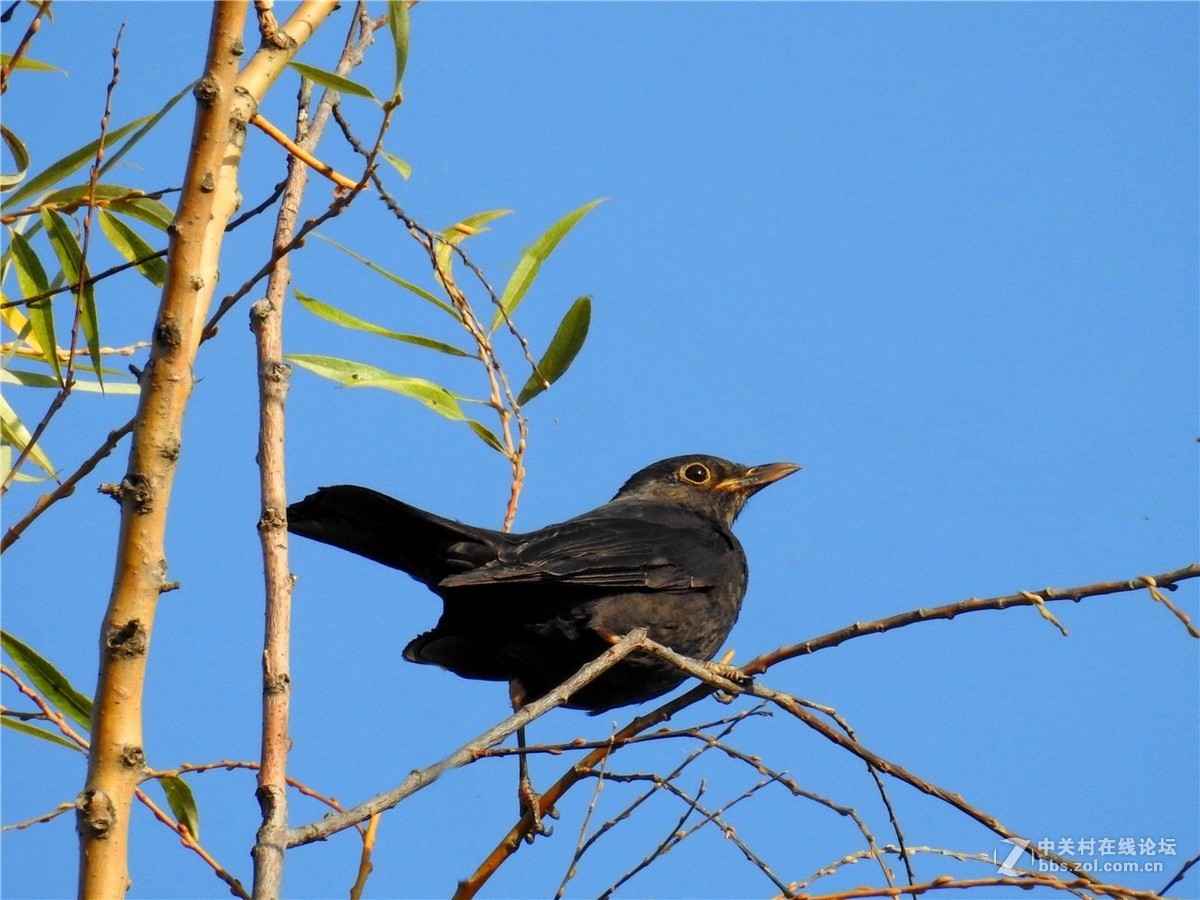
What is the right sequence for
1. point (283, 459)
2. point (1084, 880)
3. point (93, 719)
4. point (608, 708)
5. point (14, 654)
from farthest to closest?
point (608, 708), point (14, 654), point (283, 459), point (1084, 880), point (93, 719)

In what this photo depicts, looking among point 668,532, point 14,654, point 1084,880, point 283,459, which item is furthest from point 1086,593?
point 668,532

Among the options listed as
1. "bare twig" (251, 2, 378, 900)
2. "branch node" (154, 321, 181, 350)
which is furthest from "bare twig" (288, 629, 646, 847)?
"branch node" (154, 321, 181, 350)

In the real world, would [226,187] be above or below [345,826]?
above

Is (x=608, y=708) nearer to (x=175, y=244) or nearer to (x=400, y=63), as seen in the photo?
(x=400, y=63)

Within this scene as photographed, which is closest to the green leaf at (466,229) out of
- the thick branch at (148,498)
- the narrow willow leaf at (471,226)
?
the narrow willow leaf at (471,226)

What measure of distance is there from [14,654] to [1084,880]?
250 cm

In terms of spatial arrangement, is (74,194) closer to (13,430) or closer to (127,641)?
(13,430)

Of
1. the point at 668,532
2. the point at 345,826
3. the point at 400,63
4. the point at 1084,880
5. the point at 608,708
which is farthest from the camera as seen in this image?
the point at 668,532

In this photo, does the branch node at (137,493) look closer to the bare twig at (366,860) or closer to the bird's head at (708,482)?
the bare twig at (366,860)

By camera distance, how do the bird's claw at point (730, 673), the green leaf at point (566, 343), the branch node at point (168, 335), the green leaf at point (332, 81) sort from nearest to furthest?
the branch node at point (168, 335) → the green leaf at point (332, 81) → the bird's claw at point (730, 673) → the green leaf at point (566, 343)

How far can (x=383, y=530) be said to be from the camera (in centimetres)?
493

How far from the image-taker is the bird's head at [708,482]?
6.23 meters

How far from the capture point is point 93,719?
199cm

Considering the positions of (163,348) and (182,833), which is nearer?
(163,348)
